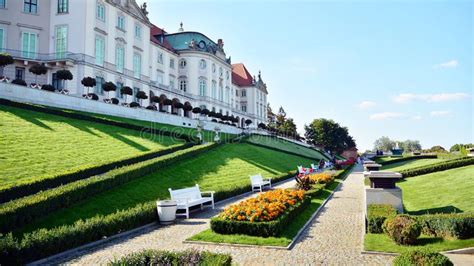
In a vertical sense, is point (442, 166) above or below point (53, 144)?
below

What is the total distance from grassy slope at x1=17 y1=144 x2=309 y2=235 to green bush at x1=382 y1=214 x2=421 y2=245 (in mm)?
8263

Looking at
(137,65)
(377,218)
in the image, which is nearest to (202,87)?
(137,65)

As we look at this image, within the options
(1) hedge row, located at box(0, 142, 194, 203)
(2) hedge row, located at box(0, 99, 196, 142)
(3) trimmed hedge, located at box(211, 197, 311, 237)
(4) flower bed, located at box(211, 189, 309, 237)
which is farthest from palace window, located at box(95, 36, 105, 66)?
(3) trimmed hedge, located at box(211, 197, 311, 237)

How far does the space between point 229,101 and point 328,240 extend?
6334cm

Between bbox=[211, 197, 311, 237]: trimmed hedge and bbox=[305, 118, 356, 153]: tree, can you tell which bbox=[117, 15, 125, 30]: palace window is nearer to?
bbox=[211, 197, 311, 237]: trimmed hedge

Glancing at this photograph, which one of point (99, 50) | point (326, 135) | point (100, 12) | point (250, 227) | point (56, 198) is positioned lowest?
point (250, 227)

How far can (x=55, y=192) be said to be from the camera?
11.1 m

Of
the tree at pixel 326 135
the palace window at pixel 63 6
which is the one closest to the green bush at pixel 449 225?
the palace window at pixel 63 6

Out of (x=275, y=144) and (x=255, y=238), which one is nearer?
(x=255, y=238)

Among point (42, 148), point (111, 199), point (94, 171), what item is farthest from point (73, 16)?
point (111, 199)

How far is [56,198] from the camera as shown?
1091 centimetres

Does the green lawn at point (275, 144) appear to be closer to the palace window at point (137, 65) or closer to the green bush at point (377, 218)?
the palace window at point (137, 65)

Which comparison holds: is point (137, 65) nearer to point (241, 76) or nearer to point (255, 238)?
point (255, 238)

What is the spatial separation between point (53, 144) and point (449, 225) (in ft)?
52.7
